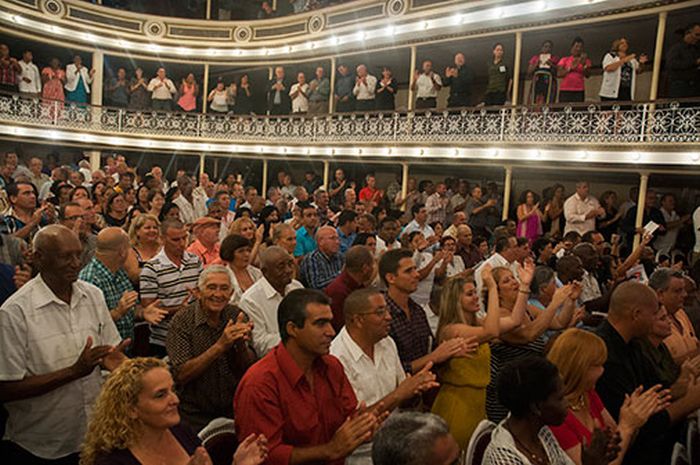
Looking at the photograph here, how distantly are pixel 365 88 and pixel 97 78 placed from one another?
438 inches

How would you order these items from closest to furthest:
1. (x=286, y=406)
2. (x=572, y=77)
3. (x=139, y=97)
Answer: (x=286, y=406) → (x=572, y=77) → (x=139, y=97)

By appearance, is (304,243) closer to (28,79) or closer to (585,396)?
(585,396)

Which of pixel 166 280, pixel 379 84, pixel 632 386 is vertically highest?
pixel 379 84

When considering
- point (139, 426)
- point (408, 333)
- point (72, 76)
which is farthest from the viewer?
point (72, 76)

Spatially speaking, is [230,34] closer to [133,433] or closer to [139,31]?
[139,31]

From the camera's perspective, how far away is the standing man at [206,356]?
11.0 feet

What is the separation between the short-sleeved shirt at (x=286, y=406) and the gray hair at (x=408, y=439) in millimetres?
535

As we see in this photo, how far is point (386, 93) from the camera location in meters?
17.1

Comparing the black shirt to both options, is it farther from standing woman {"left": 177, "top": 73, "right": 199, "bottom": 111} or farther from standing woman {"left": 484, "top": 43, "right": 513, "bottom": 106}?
standing woman {"left": 177, "top": 73, "right": 199, "bottom": 111}

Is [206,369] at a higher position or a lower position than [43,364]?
lower

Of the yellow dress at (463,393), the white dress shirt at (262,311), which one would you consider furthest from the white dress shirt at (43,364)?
the yellow dress at (463,393)

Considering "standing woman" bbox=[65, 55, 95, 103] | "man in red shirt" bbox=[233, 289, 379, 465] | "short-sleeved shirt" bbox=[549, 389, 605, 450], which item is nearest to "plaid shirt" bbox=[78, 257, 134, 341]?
"man in red shirt" bbox=[233, 289, 379, 465]

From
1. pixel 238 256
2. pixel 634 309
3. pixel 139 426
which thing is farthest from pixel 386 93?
pixel 139 426

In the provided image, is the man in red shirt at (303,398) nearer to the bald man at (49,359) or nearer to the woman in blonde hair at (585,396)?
the bald man at (49,359)
